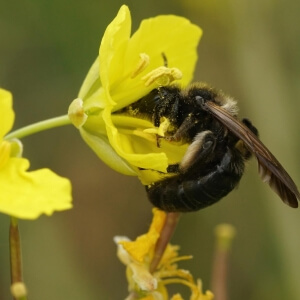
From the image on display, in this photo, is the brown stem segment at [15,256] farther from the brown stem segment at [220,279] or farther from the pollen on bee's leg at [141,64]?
the brown stem segment at [220,279]

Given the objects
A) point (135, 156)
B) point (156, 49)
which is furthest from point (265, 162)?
point (156, 49)

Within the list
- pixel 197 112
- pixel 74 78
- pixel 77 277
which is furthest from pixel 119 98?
pixel 74 78

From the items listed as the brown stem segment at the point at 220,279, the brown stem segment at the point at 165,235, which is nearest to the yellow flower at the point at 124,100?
the brown stem segment at the point at 165,235

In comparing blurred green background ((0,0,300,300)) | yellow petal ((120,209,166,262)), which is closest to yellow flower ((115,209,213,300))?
yellow petal ((120,209,166,262))

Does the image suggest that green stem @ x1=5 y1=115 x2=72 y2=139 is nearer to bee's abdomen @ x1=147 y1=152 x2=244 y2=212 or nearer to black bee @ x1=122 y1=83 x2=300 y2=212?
black bee @ x1=122 y1=83 x2=300 y2=212

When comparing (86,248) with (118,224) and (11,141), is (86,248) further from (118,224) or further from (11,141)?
(11,141)

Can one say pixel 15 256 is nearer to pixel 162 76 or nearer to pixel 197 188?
pixel 197 188

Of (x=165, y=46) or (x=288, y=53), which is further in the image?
(x=288, y=53)
